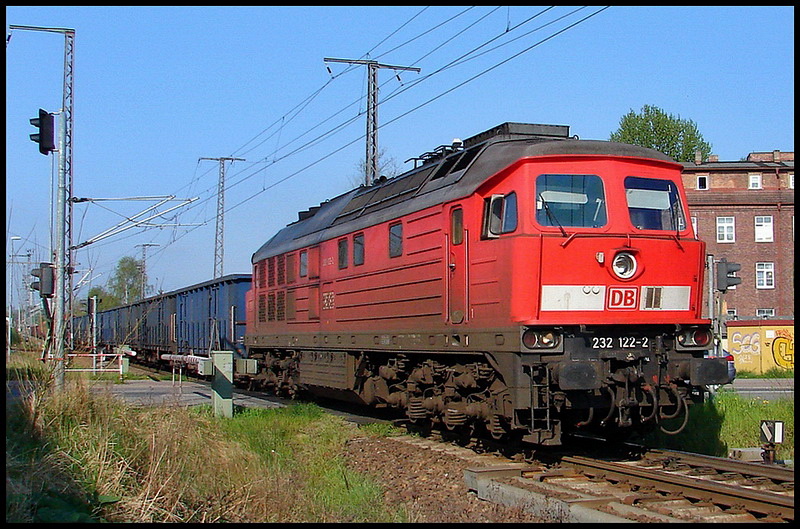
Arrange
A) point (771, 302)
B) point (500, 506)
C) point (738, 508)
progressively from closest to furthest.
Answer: point (738, 508) → point (500, 506) → point (771, 302)

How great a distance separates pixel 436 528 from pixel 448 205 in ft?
16.5

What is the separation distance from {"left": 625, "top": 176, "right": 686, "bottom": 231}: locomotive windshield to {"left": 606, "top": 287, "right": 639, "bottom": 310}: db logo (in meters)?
0.83

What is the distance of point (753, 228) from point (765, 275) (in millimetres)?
2715

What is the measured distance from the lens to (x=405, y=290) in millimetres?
12656

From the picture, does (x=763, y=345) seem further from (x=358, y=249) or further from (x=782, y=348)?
(x=358, y=249)

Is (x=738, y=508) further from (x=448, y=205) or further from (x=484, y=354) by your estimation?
(x=448, y=205)

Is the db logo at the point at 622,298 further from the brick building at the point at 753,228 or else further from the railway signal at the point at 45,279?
the brick building at the point at 753,228

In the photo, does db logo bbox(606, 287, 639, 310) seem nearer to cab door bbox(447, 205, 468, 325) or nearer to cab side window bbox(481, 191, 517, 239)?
cab side window bbox(481, 191, 517, 239)

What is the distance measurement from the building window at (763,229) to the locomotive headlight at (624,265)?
130ft

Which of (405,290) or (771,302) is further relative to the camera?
(771,302)

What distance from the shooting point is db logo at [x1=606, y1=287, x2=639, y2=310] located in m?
10.0

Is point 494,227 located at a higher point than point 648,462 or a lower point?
higher

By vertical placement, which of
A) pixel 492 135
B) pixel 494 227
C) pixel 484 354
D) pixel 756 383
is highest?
pixel 492 135

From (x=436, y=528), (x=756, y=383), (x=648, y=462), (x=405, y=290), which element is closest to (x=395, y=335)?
(x=405, y=290)
